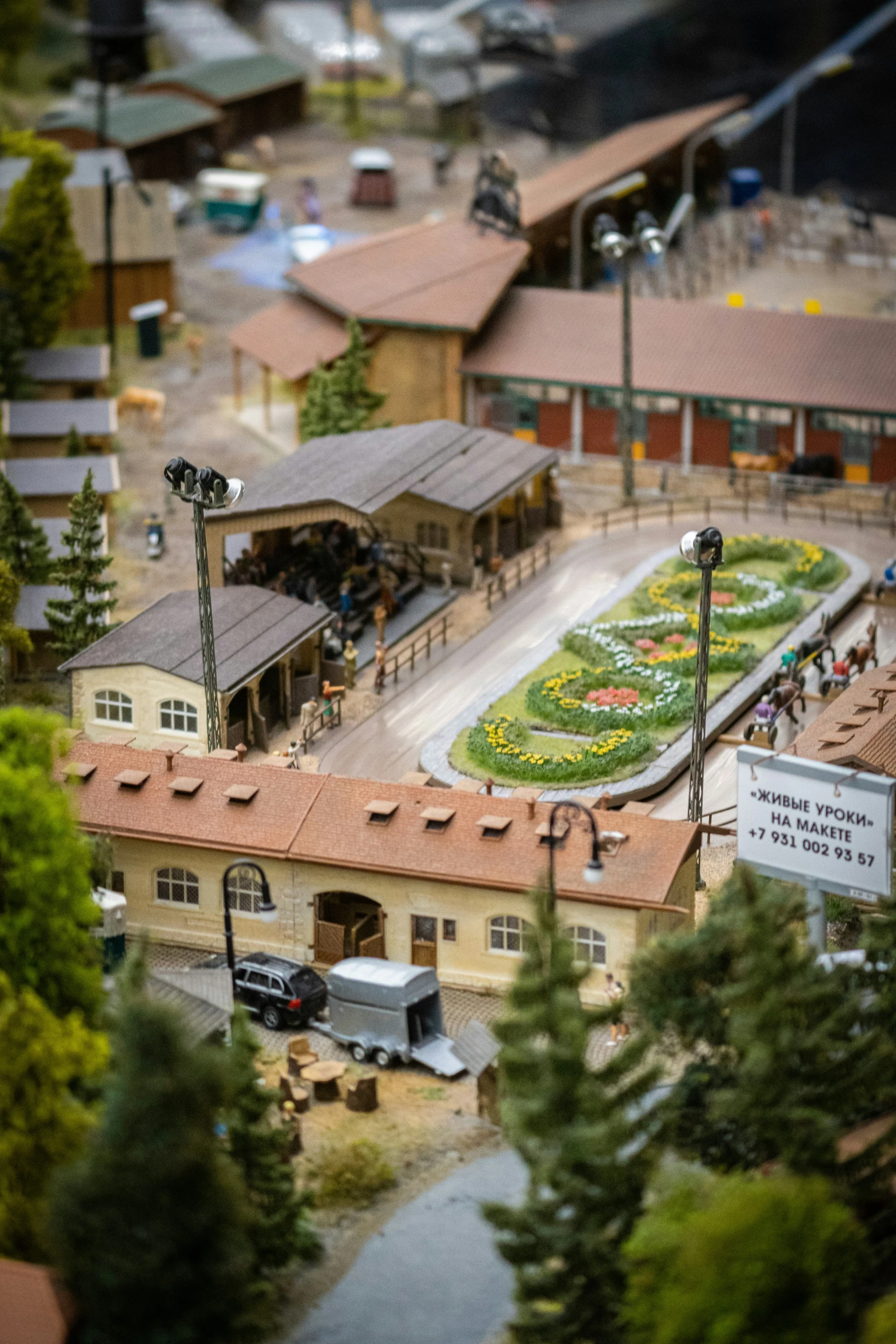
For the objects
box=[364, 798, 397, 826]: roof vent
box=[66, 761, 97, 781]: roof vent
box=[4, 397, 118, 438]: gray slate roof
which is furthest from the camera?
box=[4, 397, 118, 438]: gray slate roof

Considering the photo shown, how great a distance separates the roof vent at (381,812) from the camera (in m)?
47.9

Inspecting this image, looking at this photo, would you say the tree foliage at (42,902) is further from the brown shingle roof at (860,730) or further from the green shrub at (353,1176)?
the brown shingle roof at (860,730)

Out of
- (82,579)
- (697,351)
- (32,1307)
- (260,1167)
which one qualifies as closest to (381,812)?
(260,1167)

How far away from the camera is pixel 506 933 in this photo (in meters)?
47.2

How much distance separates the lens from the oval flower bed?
55.0 m

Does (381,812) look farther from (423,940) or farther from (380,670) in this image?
(380,670)

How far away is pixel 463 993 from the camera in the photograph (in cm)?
4744

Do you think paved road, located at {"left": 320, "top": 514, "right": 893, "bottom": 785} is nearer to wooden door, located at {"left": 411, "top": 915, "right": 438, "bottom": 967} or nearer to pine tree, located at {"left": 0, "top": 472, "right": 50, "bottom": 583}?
wooden door, located at {"left": 411, "top": 915, "right": 438, "bottom": 967}

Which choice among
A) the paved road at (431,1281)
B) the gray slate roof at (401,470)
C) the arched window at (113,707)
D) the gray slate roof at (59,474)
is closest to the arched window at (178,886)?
the arched window at (113,707)

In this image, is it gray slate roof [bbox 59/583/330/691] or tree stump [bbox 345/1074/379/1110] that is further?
gray slate roof [bbox 59/583/330/691]

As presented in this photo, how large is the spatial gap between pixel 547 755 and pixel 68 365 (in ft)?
115

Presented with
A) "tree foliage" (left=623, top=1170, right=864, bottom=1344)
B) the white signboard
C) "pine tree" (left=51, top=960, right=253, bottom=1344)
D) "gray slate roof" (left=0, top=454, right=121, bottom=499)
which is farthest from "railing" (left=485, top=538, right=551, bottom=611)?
"tree foliage" (left=623, top=1170, right=864, bottom=1344)

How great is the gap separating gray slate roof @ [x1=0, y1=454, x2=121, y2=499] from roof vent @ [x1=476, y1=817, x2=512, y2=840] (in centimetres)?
2843

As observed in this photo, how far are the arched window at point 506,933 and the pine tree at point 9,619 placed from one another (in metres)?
15.5
